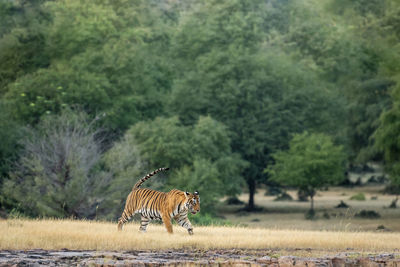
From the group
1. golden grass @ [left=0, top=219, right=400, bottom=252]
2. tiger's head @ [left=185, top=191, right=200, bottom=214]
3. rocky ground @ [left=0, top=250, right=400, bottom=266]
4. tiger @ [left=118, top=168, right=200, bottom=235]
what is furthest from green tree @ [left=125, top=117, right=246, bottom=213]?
rocky ground @ [left=0, top=250, right=400, bottom=266]

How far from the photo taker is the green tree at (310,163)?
5144 cm

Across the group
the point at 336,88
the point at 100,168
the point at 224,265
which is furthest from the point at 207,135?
the point at 224,265

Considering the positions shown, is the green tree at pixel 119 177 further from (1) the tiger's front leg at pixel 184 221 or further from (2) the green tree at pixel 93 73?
(1) the tiger's front leg at pixel 184 221

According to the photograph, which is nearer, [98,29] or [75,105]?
[75,105]

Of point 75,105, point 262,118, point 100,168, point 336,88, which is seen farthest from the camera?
point 336,88

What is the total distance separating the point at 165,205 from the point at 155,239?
96cm

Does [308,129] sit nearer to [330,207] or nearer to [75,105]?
[330,207]

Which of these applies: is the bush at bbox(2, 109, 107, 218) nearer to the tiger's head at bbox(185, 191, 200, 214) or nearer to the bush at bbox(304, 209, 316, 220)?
the tiger's head at bbox(185, 191, 200, 214)

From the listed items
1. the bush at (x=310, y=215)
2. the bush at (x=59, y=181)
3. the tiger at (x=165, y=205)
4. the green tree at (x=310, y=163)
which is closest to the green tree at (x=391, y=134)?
the bush at (x=310, y=215)

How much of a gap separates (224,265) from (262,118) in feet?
130

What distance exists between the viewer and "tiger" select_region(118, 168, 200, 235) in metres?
19.1

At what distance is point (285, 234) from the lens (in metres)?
22.7

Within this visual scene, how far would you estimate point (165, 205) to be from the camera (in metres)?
19.7

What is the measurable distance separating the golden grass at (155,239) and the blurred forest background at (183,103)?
11.0 metres
